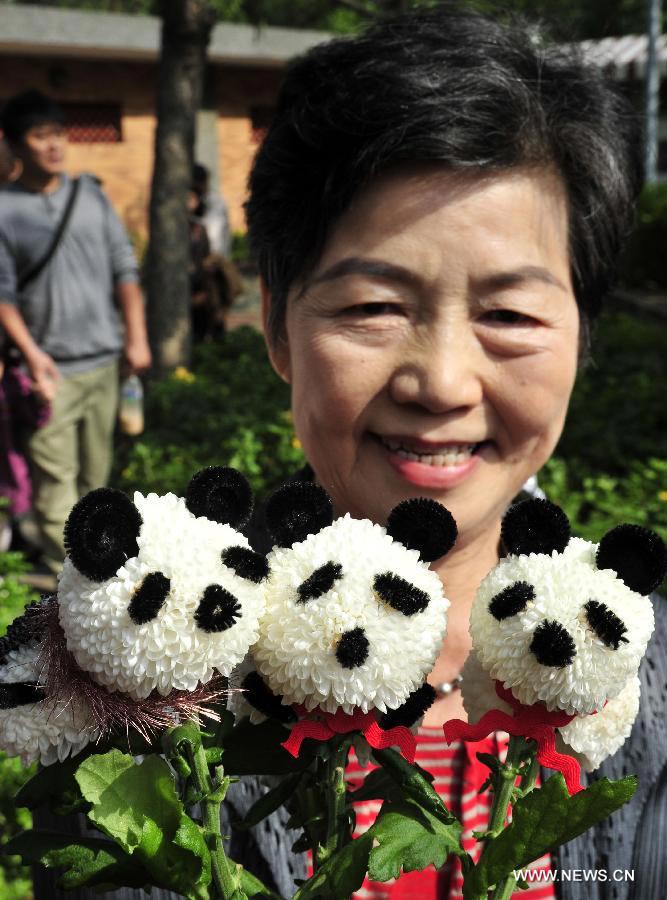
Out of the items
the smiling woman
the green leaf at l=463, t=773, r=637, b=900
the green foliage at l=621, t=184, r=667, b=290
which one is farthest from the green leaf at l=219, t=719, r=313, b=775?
the green foliage at l=621, t=184, r=667, b=290

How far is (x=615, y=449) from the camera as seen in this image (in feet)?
17.0

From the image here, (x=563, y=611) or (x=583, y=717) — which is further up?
(x=563, y=611)

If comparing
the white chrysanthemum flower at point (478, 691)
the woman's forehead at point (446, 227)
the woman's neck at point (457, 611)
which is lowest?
the woman's neck at point (457, 611)

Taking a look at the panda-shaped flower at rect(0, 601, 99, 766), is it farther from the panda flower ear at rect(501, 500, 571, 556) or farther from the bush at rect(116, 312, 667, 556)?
the bush at rect(116, 312, 667, 556)

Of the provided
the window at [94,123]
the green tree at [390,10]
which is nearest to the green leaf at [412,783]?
the green tree at [390,10]

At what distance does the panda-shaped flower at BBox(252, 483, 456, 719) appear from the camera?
3.15 ft

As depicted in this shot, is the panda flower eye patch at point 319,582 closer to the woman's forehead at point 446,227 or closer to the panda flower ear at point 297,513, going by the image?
the panda flower ear at point 297,513

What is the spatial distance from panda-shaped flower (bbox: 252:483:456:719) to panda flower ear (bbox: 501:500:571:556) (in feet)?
0.25

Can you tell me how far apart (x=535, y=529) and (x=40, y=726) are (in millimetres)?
547

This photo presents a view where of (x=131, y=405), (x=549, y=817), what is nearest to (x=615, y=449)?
(x=131, y=405)

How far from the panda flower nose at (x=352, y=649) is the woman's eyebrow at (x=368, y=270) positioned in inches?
31.0

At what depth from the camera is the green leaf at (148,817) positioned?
3.08 feet

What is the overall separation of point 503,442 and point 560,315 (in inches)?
9.3

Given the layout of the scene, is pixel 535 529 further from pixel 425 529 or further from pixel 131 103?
pixel 131 103
